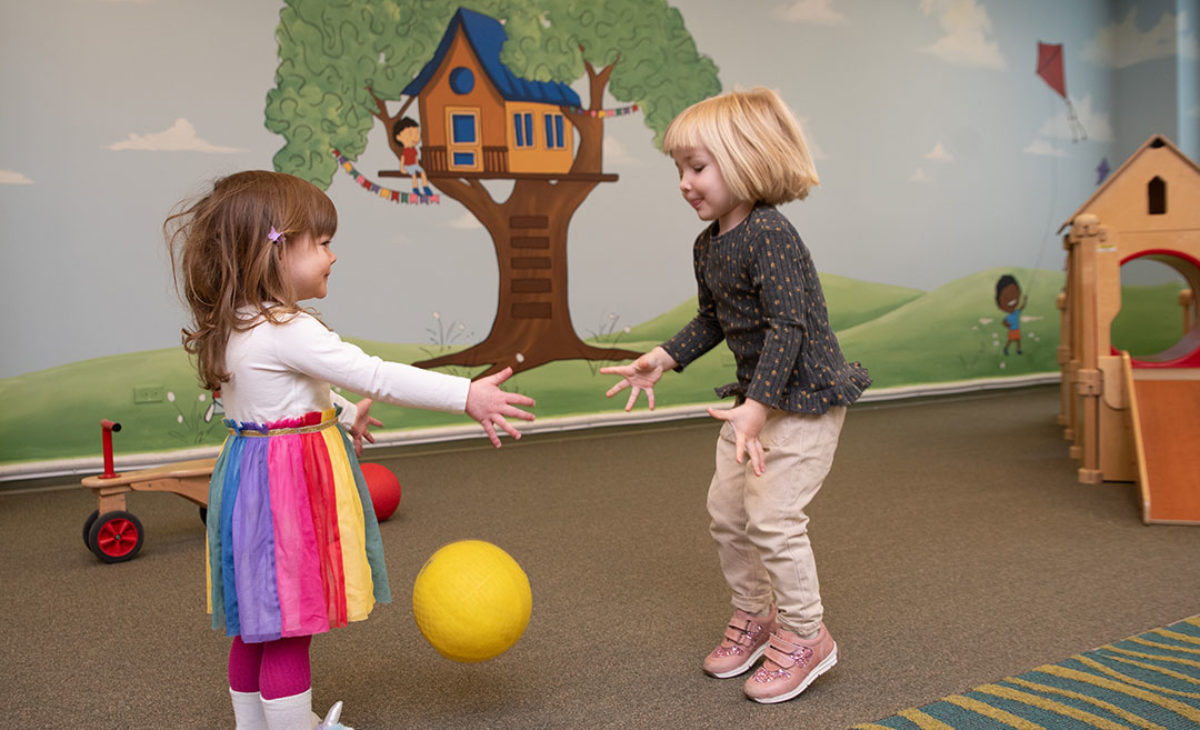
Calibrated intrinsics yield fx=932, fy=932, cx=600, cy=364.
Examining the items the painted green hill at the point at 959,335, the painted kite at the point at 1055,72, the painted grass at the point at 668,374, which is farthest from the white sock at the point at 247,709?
the painted kite at the point at 1055,72

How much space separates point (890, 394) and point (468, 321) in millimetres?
2874

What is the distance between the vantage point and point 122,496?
3.00 meters

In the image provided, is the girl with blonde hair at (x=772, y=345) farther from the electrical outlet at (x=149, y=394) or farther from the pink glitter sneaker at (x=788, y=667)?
the electrical outlet at (x=149, y=394)

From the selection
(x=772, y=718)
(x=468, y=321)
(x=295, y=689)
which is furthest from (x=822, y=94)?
(x=295, y=689)

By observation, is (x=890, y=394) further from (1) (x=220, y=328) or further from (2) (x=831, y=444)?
(1) (x=220, y=328)

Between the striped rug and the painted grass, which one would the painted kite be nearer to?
the painted grass

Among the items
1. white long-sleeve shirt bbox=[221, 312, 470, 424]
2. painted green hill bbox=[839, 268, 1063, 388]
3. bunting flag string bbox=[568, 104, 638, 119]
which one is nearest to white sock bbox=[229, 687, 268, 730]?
white long-sleeve shirt bbox=[221, 312, 470, 424]

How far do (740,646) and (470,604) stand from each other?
2.04 ft

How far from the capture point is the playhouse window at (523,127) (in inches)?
201

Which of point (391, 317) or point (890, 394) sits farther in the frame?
point (890, 394)

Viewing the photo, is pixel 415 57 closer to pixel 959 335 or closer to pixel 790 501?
pixel 790 501

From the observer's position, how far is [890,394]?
242 inches

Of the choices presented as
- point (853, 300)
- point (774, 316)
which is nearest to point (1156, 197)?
point (853, 300)

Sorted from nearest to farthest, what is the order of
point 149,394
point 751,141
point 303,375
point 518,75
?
point 303,375, point 751,141, point 149,394, point 518,75
